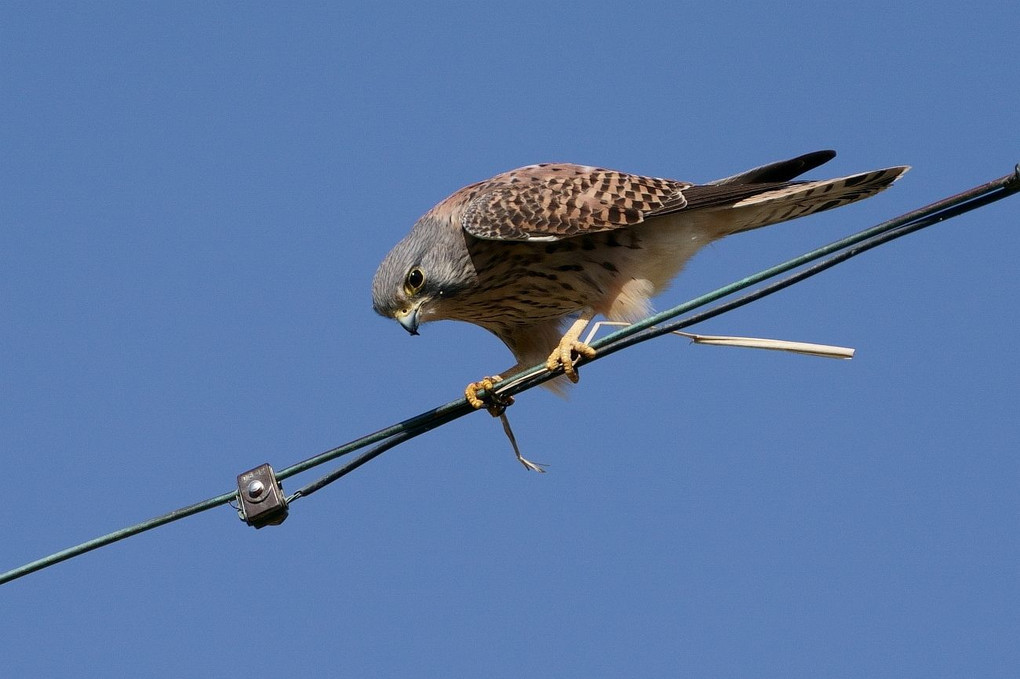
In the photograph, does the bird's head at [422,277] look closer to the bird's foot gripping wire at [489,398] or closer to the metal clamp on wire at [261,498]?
the bird's foot gripping wire at [489,398]

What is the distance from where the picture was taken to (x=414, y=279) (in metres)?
5.71

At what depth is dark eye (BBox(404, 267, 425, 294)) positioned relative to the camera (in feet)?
18.7

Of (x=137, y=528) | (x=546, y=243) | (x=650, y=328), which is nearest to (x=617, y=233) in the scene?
(x=546, y=243)

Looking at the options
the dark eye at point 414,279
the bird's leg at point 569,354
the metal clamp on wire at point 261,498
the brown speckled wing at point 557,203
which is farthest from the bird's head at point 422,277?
the metal clamp on wire at point 261,498

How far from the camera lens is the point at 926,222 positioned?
3.58m

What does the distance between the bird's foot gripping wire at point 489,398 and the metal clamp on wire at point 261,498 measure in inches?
42.7

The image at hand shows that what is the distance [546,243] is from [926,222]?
233 centimetres

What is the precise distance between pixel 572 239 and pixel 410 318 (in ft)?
2.73

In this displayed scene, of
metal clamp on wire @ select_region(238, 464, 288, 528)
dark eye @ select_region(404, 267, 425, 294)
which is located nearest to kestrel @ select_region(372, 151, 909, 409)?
dark eye @ select_region(404, 267, 425, 294)

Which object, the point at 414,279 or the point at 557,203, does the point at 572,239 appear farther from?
the point at 414,279

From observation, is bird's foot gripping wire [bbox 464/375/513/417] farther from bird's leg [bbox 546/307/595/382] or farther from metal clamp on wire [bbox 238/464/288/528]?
metal clamp on wire [bbox 238/464/288/528]

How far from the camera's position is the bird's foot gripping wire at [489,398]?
17.0 ft

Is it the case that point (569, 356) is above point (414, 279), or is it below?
below

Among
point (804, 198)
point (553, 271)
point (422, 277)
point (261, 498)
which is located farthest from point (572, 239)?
point (261, 498)
